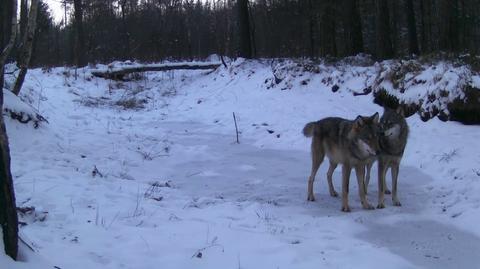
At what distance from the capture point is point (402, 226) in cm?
641

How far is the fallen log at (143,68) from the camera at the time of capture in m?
22.6

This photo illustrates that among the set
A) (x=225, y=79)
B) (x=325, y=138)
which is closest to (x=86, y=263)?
(x=325, y=138)

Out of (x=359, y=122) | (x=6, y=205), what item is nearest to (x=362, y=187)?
(x=359, y=122)

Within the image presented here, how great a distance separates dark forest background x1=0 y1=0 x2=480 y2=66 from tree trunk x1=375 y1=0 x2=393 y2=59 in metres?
6.08

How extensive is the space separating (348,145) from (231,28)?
28.5m

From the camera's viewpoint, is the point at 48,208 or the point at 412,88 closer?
the point at 48,208

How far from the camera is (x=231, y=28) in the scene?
114 feet

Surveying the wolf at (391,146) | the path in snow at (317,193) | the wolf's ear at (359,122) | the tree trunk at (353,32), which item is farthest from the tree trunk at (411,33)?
the wolf's ear at (359,122)

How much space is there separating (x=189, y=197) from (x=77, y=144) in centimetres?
391

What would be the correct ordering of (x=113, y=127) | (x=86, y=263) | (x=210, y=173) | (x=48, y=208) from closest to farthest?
(x=86, y=263) < (x=48, y=208) < (x=210, y=173) < (x=113, y=127)

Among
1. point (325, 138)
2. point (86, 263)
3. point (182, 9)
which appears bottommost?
point (86, 263)

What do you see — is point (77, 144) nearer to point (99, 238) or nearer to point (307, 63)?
point (99, 238)

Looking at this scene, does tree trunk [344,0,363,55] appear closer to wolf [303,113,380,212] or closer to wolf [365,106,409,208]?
wolf [303,113,380,212]

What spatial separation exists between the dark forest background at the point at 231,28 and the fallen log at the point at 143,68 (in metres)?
2.06
